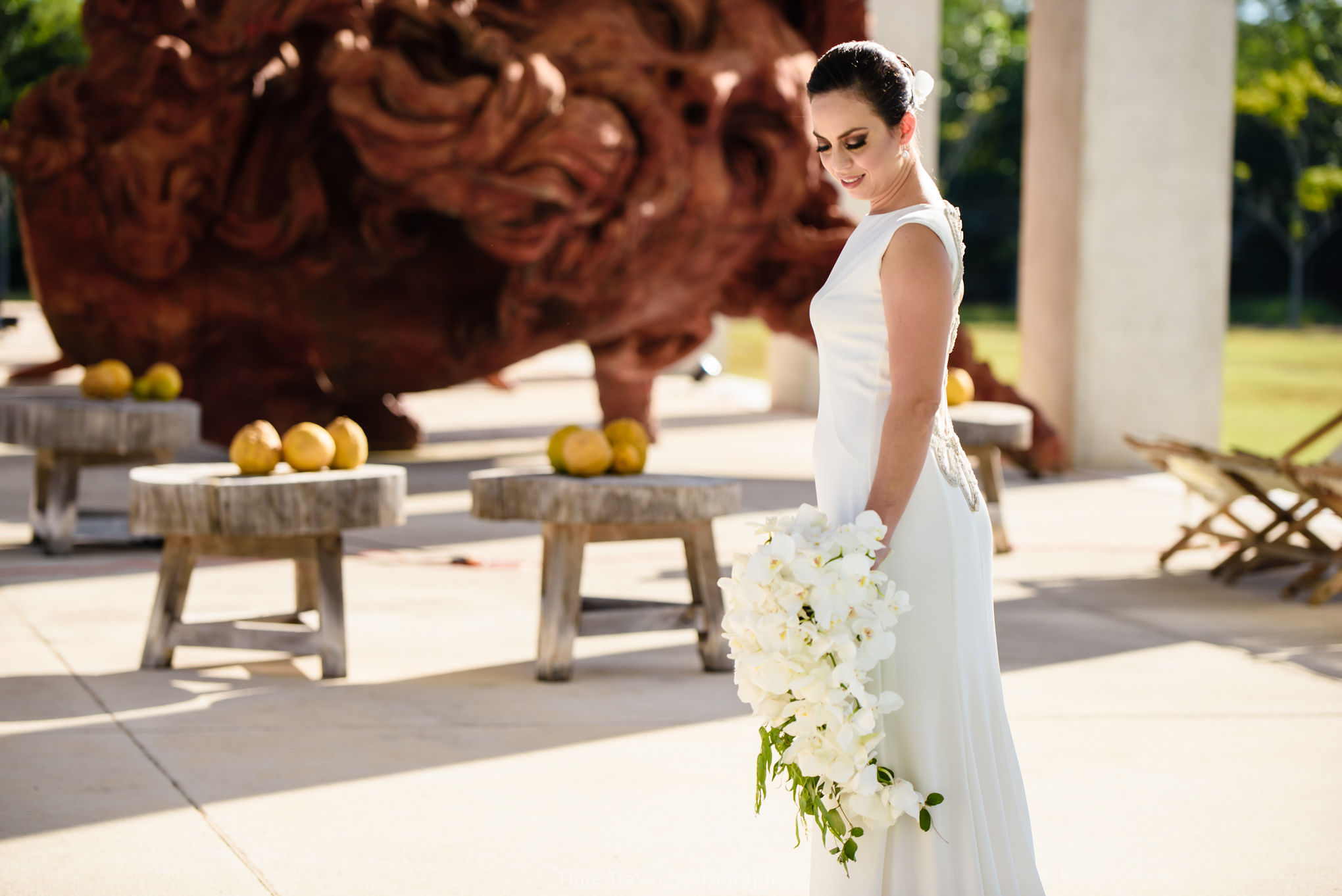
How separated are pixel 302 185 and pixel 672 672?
626 cm

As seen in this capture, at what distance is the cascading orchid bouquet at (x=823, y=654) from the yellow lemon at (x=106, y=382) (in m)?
6.22

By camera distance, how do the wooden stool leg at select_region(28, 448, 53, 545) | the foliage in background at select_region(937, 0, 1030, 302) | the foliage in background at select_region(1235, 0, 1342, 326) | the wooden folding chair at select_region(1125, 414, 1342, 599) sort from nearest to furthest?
the wooden folding chair at select_region(1125, 414, 1342, 599) < the wooden stool leg at select_region(28, 448, 53, 545) < the foliage in background at select_region(1235, 0, 1342, 326) < the foliage in background at select_region(937, 0, 1030, 302)

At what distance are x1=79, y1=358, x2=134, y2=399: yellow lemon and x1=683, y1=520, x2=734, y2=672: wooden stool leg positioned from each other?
12.8 ft

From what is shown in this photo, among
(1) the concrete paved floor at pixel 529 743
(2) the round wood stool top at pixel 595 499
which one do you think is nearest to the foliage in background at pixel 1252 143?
(1) the concrete paved floor at pixel 529 743

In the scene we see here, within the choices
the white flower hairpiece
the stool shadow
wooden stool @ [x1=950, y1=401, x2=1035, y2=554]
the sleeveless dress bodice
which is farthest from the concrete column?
the sleeveless dress bodice

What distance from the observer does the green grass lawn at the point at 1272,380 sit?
17.1 metres

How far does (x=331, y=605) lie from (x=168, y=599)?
0.58 m

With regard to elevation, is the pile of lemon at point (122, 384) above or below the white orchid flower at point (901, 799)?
above

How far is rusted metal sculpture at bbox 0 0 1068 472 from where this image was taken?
32.0ft

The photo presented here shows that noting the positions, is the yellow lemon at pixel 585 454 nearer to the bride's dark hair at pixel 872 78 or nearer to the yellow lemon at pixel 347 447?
the yellow lemon at pixel 347 447

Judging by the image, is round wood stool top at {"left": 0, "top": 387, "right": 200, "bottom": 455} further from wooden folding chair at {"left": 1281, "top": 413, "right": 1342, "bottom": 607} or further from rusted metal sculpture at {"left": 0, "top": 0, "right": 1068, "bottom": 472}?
wooden folding chair at {"left": 1281, "top": 413, "right": 1342, "bottom": 607}

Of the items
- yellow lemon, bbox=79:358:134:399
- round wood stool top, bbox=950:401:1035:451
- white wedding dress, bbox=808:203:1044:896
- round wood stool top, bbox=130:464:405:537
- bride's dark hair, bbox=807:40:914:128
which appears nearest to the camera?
bride's dark hair, bbox=807:40:914:128

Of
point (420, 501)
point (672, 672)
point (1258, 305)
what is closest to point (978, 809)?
point (672, 672)

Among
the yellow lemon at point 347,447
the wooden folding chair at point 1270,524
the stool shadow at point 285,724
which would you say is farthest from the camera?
the wooden folding chair at point 1270,524
